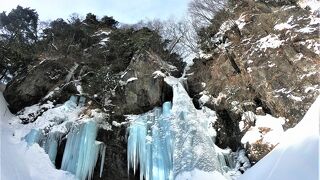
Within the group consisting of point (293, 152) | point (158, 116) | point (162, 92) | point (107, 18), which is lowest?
point (293, 152)

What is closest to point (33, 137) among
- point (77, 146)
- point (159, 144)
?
point (77, 146)

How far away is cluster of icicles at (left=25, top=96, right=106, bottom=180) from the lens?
40.6 ft

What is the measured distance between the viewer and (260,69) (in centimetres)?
1285

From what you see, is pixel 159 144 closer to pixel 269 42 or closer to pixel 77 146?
pixel 77 146

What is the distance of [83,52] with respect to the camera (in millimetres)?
16156

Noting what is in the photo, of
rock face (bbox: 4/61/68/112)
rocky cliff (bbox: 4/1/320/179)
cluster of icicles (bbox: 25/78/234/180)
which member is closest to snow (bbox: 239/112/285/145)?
rocky cliff (bbox: 4/1/320/179)

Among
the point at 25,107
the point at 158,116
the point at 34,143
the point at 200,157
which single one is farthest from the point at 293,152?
the point at 25,107

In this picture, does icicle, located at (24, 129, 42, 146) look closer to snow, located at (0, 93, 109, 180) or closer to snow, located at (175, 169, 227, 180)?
snow, located at (0, 93, 109, 180)

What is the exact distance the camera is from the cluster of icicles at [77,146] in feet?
40.6

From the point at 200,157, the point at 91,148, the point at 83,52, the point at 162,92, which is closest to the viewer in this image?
the point at 200,157

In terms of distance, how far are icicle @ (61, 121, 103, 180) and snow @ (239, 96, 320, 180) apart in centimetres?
614

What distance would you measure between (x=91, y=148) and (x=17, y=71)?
5.95 metres

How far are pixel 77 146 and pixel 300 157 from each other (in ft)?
26.6

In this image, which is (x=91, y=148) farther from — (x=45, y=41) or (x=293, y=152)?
(x=293, y=152)
